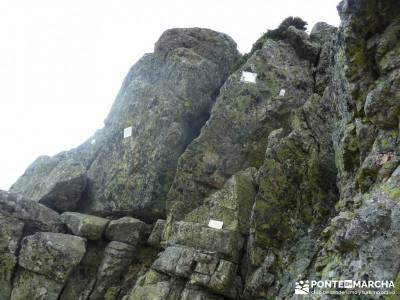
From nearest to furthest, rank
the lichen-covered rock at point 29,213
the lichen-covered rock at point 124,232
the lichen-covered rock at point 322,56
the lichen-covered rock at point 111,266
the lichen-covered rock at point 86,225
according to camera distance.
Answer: the lichen-covered rock at point 111,266, the lichen-covered rock at point 29,213, the lichen-covered rock at point 86,225, the lichen-covered rock at point 124,232, the lichen-covered rock at point 322,56

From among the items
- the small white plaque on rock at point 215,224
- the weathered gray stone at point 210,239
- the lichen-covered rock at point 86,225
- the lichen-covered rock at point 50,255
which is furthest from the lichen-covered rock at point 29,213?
the small white plaque on rock at point 215,224

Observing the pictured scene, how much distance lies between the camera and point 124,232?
1838 centimetres

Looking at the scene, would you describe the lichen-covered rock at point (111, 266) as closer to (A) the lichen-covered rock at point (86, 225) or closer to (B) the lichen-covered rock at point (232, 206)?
(A) the lichen-covered rock at point (86, 225)

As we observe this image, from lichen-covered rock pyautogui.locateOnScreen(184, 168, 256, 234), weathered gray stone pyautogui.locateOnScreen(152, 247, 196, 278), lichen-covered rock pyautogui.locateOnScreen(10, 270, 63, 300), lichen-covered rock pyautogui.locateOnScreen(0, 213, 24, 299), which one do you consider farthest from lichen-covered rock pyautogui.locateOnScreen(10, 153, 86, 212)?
weathered gray stone pyautogui.locateOnScreen(152, 247, 196, 278)

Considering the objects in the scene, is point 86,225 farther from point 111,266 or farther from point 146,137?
point 146,137

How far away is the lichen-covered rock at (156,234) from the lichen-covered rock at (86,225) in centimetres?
234

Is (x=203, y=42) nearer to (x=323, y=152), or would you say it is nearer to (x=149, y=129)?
(x=149, y=129)

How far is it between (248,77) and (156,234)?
965 cm

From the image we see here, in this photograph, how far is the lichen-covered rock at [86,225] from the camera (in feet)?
59.6

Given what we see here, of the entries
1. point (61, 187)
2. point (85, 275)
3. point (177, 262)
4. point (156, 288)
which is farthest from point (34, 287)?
point (61, 187)

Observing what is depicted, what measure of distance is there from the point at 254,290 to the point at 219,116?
9491mm

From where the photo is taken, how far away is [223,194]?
54.1 feet

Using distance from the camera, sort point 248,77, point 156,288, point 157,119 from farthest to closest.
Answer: point 157,119 < point 248,77 < point 156,288

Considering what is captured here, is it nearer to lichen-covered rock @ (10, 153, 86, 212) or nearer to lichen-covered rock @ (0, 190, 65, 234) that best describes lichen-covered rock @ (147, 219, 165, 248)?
lichen-covered rock @ (0, 190, 65, 234)
